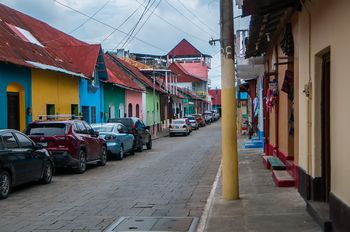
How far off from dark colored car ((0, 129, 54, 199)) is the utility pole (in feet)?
15.8

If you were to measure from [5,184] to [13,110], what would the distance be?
962cm

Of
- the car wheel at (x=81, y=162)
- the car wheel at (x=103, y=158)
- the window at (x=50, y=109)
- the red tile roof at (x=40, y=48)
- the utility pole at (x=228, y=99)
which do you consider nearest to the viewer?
the utility pole at (x=228, y=99)

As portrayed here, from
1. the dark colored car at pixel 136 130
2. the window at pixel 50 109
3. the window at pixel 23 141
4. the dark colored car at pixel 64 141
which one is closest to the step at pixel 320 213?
the window at pixel 23 141

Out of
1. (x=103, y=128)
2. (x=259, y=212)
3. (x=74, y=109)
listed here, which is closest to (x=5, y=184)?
(x=259, y=212)

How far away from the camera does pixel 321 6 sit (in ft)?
25.1

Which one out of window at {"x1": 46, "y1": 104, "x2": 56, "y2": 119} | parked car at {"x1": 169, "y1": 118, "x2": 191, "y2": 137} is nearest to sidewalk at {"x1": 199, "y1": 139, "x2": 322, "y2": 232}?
window at {"x1": 46, "y1": 104, "x2": 56, "y2": 119}

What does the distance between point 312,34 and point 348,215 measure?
3.52 meters

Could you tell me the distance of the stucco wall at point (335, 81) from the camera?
6.25m

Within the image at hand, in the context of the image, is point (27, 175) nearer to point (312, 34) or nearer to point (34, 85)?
point (312, 34)

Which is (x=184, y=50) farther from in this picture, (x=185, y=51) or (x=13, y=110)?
(x=13, y=110)

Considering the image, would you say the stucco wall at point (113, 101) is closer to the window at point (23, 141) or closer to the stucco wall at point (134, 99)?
the stucco wall at point (134, 99)

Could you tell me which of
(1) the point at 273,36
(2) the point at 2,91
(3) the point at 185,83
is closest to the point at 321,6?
Result: (1) the point at 273,36

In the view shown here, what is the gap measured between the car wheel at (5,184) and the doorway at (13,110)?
8667 mm

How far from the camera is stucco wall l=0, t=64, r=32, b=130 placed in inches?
747
